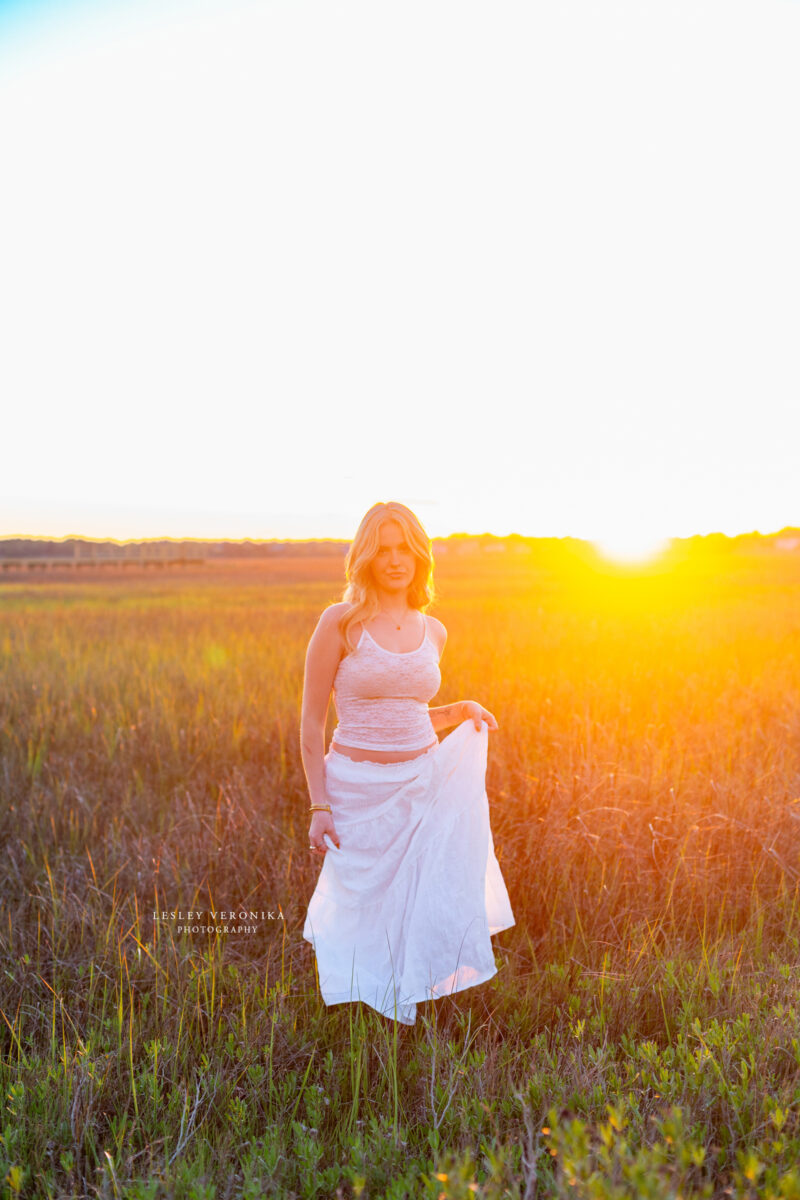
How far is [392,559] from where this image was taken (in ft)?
10.3

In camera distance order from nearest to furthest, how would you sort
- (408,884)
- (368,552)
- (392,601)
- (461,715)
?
(408,884), (368,552), (392,601), (461,715)

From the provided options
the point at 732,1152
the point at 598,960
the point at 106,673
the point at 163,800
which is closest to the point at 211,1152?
the point at 732,1152

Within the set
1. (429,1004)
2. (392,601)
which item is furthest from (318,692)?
(429,1004)

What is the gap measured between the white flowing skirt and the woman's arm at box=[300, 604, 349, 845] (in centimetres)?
10

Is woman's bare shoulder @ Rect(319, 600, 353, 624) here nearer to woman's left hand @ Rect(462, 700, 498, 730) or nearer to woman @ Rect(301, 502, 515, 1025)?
woman @ Rect(301, 502, 515, 1025)

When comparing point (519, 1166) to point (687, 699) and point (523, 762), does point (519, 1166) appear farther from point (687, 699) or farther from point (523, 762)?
point (687, 699)

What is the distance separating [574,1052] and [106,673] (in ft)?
23.4

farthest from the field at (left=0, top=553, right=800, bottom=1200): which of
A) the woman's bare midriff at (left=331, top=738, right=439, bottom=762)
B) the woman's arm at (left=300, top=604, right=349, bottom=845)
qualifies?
the woman's bare midriff at (left=331, top=738, right=439, bottom=762)

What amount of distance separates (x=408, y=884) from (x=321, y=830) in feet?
1.36

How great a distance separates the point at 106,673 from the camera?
8.42 m

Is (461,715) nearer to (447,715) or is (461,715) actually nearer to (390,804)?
(447,715)

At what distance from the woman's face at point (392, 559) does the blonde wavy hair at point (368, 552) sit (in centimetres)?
2

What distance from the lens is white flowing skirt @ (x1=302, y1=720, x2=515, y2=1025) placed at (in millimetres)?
2859

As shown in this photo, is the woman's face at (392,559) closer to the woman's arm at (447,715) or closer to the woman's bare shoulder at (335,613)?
the woman's bare shoulder at (335,613)
